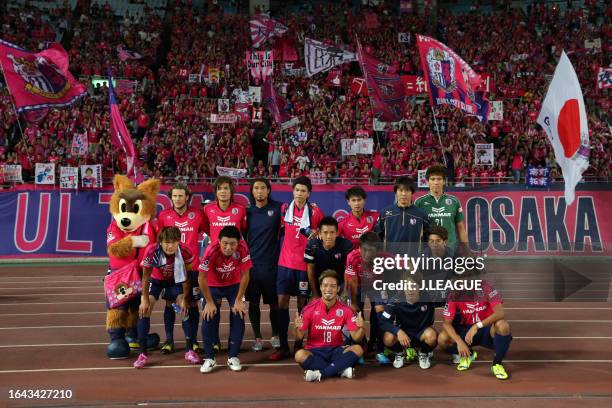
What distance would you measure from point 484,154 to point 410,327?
13110 millimetres

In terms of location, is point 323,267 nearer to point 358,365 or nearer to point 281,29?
point 358,365

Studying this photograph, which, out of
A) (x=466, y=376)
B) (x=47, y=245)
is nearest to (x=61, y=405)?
(x=466, y=376)

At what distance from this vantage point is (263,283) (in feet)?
27.2

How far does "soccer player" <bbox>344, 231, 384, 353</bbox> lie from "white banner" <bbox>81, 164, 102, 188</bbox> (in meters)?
12.0

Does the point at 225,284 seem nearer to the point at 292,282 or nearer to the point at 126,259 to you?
the point at 292,282

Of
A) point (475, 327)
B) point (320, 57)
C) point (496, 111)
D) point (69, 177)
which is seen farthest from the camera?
point (320, 57)

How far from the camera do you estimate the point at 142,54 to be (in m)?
26.8

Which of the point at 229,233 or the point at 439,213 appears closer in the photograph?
the point at 229,233

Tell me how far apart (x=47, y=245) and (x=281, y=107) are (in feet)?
27.8

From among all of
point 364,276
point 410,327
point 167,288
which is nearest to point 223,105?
point 167,288

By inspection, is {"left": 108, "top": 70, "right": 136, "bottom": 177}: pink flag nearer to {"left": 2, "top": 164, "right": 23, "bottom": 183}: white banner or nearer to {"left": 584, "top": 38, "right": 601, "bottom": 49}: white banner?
{"left": 2, "top": 164, "right": 23, "bottom": 183}: white banner

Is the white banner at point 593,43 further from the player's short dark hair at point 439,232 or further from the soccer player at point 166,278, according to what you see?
the soccer player at point 166,278

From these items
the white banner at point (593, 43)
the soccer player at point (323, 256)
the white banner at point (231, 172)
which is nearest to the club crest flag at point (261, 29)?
the white banner at point (231, 172)

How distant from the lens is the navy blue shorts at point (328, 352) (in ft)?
24.0
